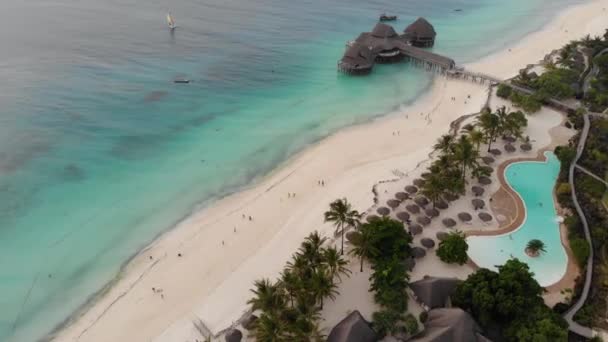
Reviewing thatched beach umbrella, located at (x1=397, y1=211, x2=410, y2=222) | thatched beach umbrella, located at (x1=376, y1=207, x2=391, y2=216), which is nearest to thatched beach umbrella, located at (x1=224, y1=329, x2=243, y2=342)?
thatched beach umbrella, located at (x1=376, y1=207, x2=391, y2=216)

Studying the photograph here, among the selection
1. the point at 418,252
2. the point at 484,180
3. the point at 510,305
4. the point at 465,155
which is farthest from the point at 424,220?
the point at 510,305

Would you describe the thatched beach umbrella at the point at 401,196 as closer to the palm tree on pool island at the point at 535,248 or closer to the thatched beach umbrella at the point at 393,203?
the thatched beach umbrella at the point at 393,203

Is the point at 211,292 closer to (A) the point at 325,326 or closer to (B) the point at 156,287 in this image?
(B) the point at 156,287

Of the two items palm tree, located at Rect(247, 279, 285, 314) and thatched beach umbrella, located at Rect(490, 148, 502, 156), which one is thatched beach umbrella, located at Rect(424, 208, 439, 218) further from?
palm tree, located at Rect(247, 279, 285, 314)

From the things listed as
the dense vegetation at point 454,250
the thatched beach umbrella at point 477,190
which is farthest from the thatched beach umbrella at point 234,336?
the thatched beach umbrella at point 477,190

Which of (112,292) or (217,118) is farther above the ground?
(217,118)

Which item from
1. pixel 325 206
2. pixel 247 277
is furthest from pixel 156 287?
pixel 325 206
